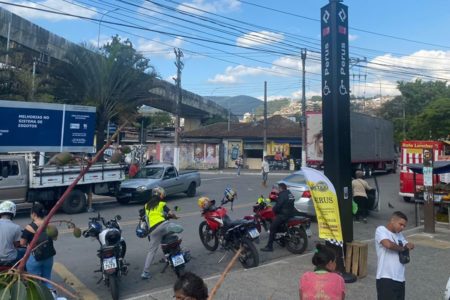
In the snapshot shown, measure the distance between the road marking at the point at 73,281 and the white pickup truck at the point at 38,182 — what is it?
5349 mm

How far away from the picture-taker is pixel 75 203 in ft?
49.2

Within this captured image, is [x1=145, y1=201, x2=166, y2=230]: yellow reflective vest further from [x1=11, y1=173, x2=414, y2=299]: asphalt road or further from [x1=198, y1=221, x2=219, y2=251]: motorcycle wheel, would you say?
[x1=198, y1=221, x2=219, y2=251]: motorcycle wheel

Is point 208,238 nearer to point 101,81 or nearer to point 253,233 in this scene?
point 253,233

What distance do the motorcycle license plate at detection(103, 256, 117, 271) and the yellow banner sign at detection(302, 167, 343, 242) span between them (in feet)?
11.4

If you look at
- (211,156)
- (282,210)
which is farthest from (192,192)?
(211,156)

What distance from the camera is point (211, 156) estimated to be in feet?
147

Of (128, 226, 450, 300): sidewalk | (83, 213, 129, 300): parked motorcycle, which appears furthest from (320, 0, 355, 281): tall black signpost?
(83, 213, 129, 300): parked motorcycle

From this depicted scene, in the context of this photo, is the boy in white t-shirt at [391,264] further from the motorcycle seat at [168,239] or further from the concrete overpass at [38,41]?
the concrete overpass at [38,41]

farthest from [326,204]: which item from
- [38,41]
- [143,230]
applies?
[38,41]

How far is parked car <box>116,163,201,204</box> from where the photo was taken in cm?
1689

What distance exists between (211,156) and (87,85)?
21998mm

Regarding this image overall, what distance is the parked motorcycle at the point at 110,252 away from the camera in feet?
22.0

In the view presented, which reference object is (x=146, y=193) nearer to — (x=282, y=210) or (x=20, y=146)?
(x=20, y=146)

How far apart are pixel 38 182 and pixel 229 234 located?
807 centimetres
